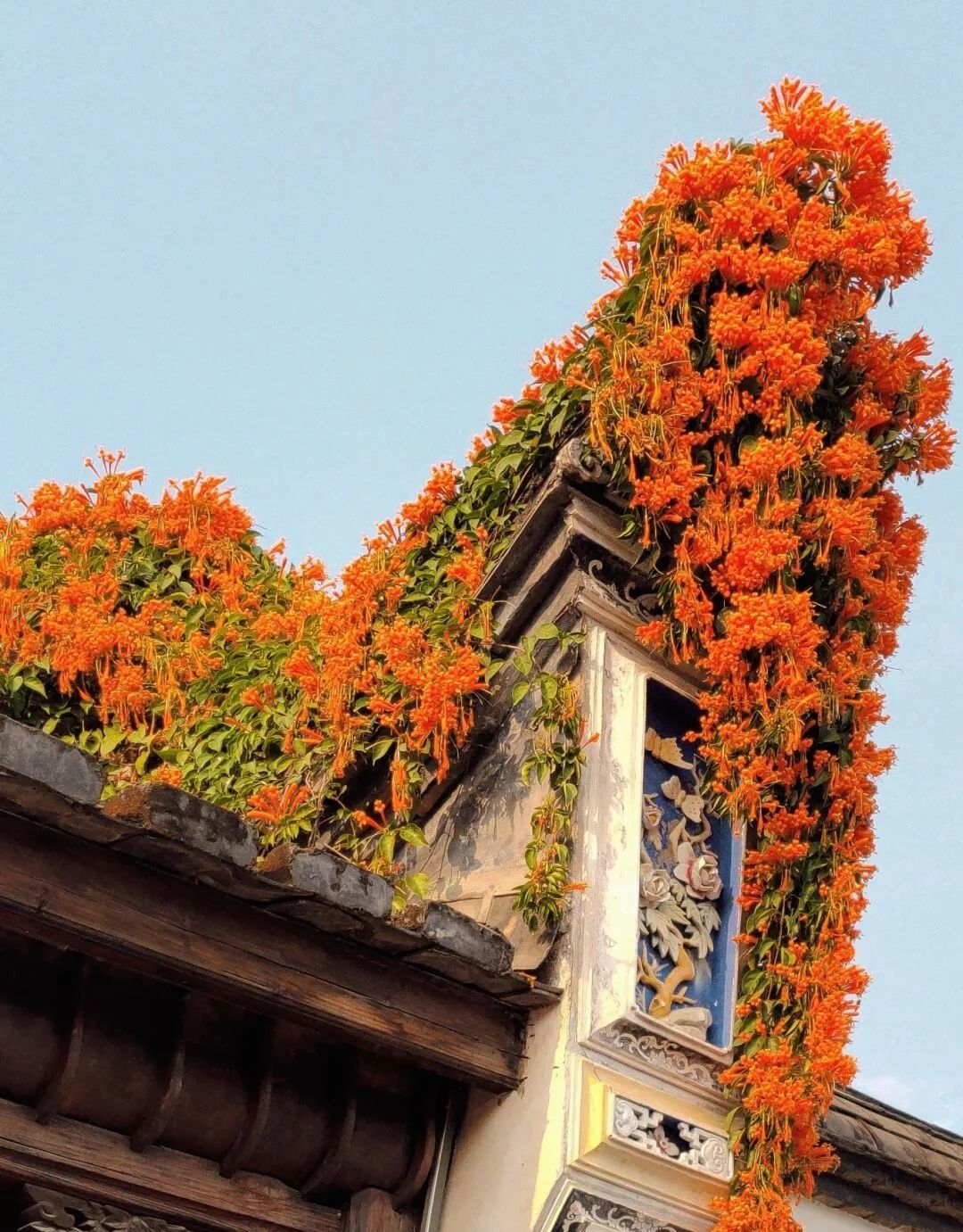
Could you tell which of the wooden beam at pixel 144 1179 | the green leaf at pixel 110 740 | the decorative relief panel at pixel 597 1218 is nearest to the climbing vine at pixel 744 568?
the decorative relief panel at pixel 597 1218

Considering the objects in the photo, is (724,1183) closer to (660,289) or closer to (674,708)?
(674,708)

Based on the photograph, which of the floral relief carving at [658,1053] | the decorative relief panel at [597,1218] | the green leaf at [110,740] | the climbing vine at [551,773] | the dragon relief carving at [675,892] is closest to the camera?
the decorative relief panel at [597,1218]

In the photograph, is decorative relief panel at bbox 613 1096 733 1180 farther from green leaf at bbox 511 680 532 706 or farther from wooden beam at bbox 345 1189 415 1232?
green leaf at bbox 511 680 532 706

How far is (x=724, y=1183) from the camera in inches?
216

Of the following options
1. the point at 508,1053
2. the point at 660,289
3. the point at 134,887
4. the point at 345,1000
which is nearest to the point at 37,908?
the point at 134,887

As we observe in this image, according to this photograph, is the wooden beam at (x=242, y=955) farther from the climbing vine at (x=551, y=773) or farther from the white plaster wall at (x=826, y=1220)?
the white plaster wall at (x=826, y=1220)

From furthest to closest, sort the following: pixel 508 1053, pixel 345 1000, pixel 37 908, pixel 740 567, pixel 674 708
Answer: pixel 674 708
pixel 740 567
pixel 508 1053
pixel 345 1000
pixel 37 908

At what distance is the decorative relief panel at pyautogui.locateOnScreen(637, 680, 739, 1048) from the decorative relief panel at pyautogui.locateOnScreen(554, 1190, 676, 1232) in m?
0.59

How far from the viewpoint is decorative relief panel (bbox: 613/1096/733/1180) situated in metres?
5.33

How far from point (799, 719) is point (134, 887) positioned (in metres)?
2.19

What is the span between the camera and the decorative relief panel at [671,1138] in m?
5.33

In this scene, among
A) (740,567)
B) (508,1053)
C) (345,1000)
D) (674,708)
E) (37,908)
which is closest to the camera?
(37,908)

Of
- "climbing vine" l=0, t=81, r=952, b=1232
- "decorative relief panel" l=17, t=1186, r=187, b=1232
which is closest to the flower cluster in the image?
"climbing vine" l=0, t=81, r=952, b=1232

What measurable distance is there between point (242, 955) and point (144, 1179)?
0.66m
